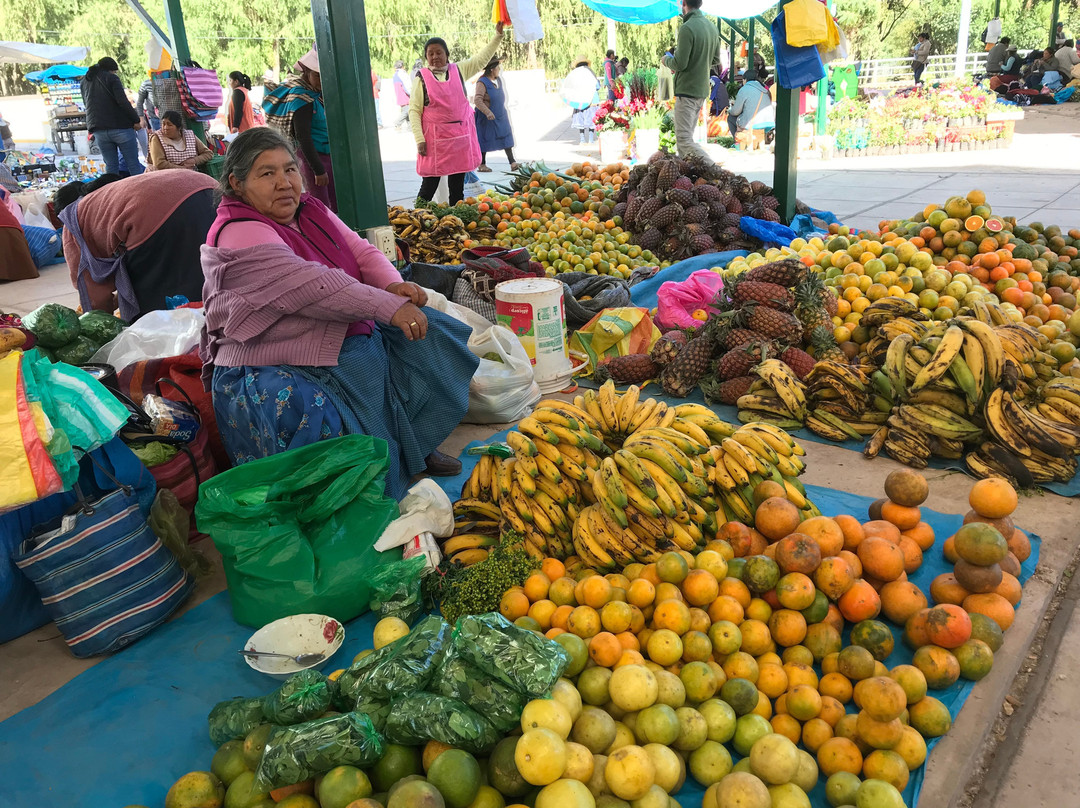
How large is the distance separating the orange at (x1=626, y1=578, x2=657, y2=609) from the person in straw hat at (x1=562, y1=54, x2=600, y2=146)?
1749 centimetres

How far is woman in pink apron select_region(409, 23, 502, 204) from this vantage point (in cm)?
799

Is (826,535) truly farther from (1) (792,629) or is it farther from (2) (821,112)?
(2) (821,112)

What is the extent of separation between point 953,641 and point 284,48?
33965mm

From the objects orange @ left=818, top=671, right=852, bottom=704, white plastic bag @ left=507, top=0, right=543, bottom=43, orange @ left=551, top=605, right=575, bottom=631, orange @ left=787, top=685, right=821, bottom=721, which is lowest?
orange @ left=818, top=671, right=852, bottom=704

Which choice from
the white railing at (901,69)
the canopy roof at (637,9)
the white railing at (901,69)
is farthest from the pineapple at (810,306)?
the white railing at (901,69)

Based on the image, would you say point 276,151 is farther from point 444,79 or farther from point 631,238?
point 444,79

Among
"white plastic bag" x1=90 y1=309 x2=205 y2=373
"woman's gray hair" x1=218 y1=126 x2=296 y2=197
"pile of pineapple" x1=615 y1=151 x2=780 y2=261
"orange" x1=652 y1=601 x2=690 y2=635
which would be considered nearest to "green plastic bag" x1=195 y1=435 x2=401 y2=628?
"orange" x1=652 y1=601 x2=690 y2=635

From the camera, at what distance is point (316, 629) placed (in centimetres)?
247

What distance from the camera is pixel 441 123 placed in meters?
8.17

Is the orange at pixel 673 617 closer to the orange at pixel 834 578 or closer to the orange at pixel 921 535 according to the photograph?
the orange at pixel 834 578

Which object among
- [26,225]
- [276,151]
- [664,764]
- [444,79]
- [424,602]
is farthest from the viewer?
[26,225]

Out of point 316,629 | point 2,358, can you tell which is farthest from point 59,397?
point 316,629

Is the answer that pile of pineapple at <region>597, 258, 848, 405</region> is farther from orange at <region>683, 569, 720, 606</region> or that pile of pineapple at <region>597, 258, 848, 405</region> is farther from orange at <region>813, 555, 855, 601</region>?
orange at <region>683, 569, 720, 606</region>

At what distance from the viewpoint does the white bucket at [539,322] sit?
445cm
